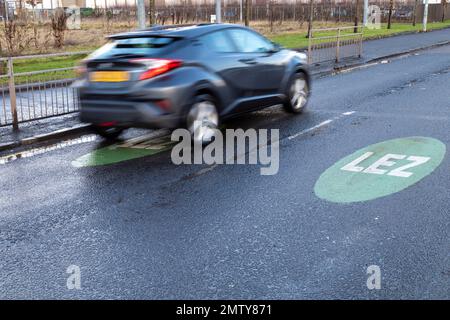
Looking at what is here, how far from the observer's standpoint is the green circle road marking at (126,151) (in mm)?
7223

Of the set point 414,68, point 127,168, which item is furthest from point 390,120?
point 414,68

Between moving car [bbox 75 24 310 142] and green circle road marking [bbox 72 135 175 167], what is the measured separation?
0.35 metres

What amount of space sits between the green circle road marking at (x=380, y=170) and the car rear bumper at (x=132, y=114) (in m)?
2.24

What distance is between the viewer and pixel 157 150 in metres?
7.65

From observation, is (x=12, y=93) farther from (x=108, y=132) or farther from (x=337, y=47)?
(x=337, y=47)

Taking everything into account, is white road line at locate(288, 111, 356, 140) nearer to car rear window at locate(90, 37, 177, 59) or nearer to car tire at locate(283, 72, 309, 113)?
car tire at locate(283, 72, 309, 113)

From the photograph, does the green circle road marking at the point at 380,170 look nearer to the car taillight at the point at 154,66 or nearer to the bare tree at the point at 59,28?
the car taillight at the point at 154,66

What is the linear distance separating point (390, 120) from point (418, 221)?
15.3 feet

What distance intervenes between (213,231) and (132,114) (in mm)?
2921

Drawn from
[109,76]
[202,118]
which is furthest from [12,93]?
[202,118]

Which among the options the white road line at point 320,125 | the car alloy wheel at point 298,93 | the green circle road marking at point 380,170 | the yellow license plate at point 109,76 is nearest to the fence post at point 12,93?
the yellow license plate at point 109,76

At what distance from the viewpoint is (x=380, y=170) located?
6.47 meters

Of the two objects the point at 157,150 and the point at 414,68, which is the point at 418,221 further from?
the point at 414,68
